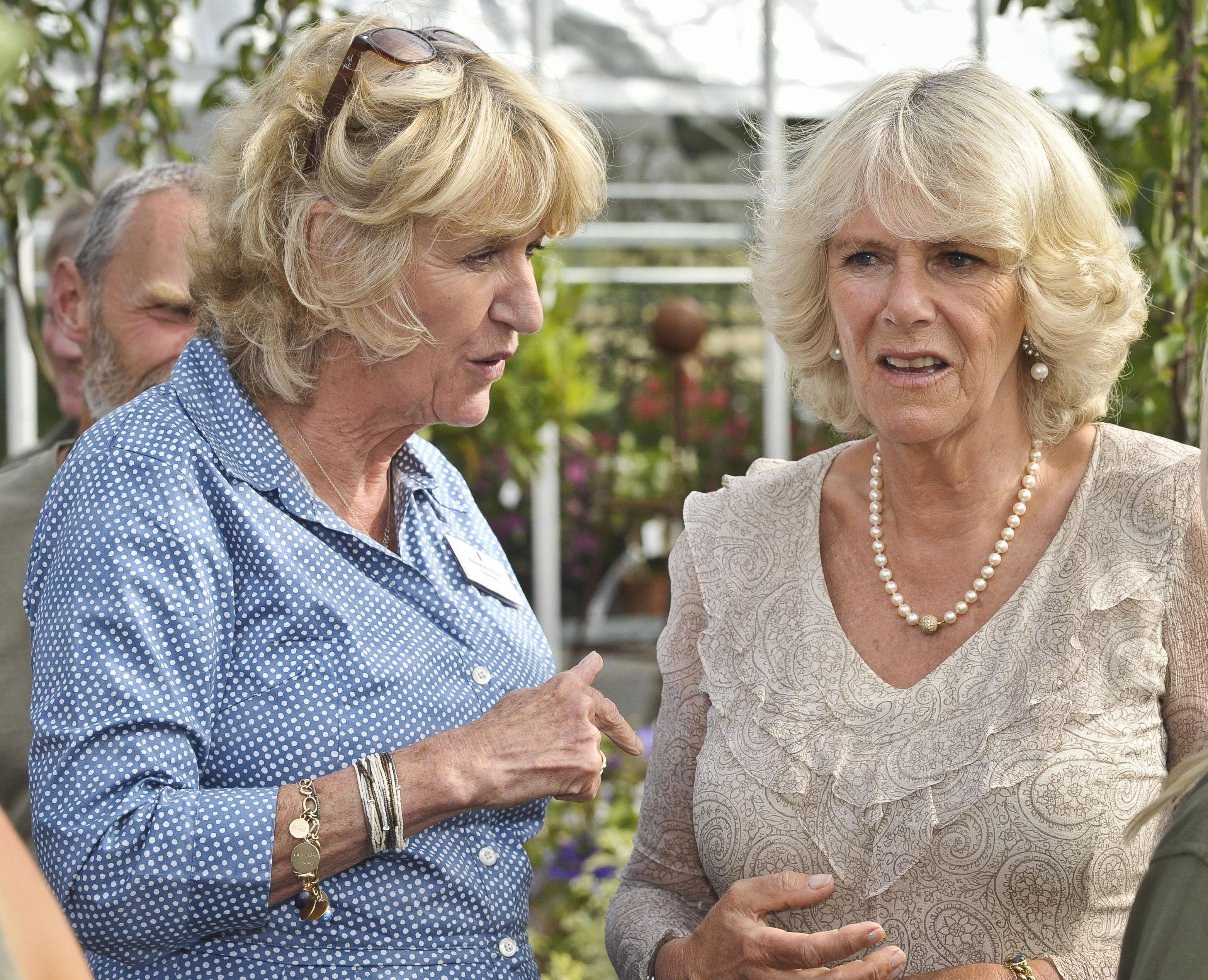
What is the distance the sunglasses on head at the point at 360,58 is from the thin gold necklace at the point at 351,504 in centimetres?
39

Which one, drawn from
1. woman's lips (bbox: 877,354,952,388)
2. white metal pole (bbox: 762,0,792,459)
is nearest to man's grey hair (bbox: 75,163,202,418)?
woman's lips (bbox: 877,354,952,388)

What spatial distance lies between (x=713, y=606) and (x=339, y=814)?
2.50ft

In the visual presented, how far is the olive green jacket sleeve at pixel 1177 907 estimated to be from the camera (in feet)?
3.18

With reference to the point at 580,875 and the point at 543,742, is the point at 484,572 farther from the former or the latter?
the point at 580,875

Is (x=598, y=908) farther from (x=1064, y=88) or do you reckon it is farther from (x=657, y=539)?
(x=1064, y=88)

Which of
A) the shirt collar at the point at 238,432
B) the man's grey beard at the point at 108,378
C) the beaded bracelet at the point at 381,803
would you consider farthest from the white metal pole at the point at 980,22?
the beaded bracelet at the point at 381,803

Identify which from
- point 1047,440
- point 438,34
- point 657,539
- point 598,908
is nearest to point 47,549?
point 438,34

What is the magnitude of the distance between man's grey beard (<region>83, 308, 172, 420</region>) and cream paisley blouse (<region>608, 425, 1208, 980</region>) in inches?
47.3

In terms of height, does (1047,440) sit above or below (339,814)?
above

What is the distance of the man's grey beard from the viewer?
2564mm

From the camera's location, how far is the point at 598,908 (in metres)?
3.79

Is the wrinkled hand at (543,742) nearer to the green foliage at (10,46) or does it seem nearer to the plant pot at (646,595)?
the green foliage at (10,46)

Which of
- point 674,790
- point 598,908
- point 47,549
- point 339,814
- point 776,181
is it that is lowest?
point 598,908

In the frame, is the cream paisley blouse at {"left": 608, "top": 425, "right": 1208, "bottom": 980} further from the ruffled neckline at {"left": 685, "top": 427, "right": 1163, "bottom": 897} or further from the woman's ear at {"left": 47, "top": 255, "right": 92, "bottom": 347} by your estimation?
the woman's ear at {"left": 47, "top": 255, "right": 92, "bottom": 347}
